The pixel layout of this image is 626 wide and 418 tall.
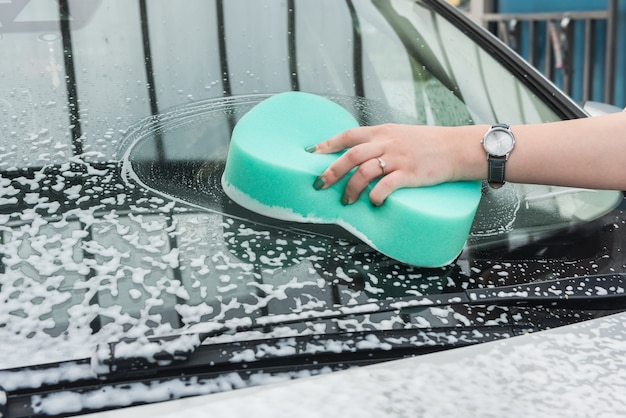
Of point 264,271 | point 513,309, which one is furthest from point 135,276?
point 513,309

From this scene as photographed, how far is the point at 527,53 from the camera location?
19.8ft

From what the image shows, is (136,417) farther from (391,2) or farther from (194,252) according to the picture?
(391,2)

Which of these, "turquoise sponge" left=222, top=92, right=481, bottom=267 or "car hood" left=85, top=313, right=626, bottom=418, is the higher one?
"turquoise sponge" left=222, top=92, right=481, bottom=267

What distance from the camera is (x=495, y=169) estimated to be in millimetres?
1269

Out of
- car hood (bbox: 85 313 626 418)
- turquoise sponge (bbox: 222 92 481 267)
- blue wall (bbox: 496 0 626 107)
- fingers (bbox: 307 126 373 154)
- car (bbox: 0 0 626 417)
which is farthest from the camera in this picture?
blue wall (bbox: 496 0 626 107)

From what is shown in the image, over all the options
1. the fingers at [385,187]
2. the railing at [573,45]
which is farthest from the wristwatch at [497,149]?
the railing at [573,45]

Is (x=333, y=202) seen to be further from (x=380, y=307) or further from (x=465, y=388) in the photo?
(x=465, y=388)

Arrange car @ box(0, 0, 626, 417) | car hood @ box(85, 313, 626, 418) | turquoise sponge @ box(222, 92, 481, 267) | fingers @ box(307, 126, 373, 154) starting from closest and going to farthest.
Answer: car hood @ box(85, 313, 626, 418) → car @ box(0, 0, 626, 417) → turquoise sponge @ box(222, 92, 481, 267) → fingers @ box(307, 126, 373, 154)

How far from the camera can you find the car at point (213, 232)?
90cm

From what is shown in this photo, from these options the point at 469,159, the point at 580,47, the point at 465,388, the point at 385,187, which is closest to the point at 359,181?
the point at 385,187

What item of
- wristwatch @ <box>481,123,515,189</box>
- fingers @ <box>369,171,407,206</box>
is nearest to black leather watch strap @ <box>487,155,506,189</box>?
wristwatch @ <box>481,123,515,189</box>

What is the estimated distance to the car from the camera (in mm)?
898

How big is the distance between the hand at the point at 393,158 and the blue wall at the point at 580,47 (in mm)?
4443

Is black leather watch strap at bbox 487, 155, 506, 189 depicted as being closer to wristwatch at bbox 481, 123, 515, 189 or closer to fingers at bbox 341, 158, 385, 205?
wristwatch at bbox 481, 123, 515, 189
